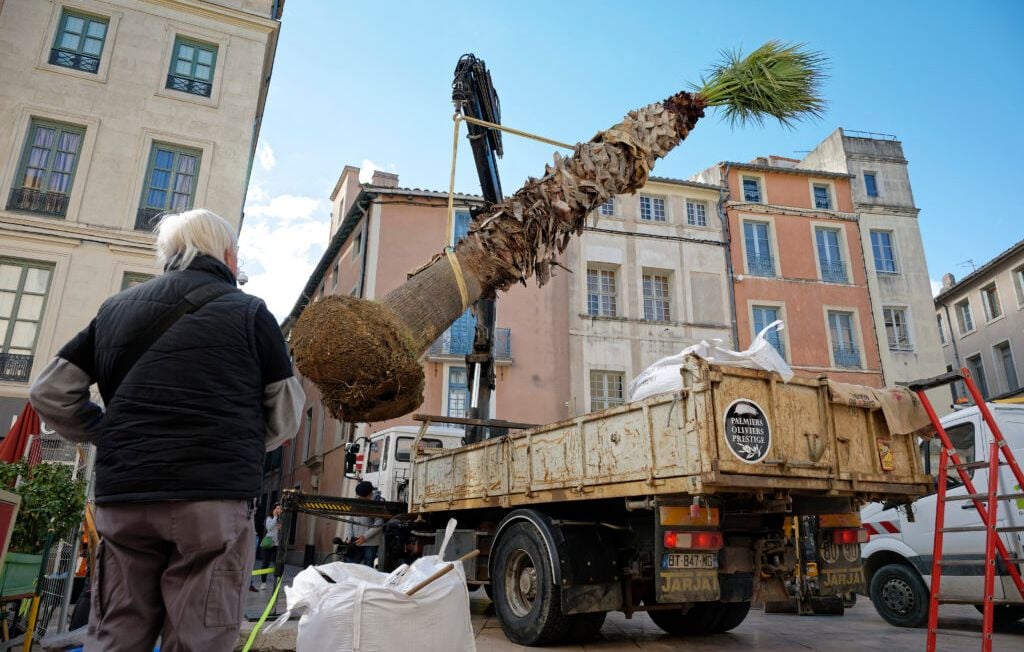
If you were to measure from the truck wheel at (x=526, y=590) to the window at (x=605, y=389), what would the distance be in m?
14.0

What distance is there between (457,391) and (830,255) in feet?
46.1

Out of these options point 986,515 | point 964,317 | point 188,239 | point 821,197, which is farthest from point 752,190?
point 188,239

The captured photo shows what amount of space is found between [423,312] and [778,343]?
18.6m

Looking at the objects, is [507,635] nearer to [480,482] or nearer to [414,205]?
[480,482]

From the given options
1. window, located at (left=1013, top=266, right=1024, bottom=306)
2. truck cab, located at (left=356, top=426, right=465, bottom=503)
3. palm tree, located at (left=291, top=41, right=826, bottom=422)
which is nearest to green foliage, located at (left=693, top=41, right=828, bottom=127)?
palm tree, located at (left=291, top=41, right=826, bottom=422)

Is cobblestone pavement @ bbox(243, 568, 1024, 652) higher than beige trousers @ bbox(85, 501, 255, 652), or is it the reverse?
beige trousers @ bbox(85, 501, 255, 652)

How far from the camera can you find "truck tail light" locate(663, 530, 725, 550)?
506 cm

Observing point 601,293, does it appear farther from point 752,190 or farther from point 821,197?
point 821,197

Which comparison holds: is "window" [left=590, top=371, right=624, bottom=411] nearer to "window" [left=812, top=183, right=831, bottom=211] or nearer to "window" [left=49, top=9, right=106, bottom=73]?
"window" [left=812, top=183, right=831, bottom=211]

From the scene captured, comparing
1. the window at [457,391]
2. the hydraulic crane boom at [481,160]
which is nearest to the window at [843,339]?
the window at [457,391]

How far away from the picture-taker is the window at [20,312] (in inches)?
526

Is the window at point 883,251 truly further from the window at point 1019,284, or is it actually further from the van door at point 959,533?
the van door at point 959,533

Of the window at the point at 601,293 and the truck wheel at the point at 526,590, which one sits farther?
the window at the point at 601,293

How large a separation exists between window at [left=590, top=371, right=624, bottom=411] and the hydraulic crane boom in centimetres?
1143
